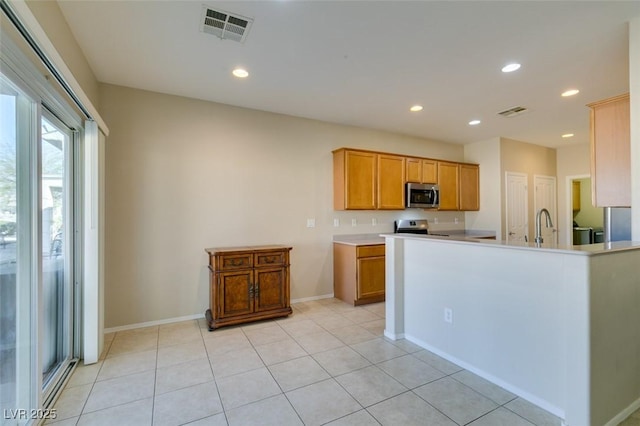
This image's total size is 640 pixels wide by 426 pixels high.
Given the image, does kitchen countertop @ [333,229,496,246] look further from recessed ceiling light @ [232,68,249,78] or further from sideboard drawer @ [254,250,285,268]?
recessed ceiling light @ [232,68,249,78]

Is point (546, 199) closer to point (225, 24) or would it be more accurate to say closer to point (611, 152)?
point (611, 152)

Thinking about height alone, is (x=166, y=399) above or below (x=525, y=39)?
below

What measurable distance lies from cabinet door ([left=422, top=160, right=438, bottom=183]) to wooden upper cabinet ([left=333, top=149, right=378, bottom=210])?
1134 millimetres

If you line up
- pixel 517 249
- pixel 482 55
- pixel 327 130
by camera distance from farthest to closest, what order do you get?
pixel 327 130, pixel 482 55, pixel 517 249

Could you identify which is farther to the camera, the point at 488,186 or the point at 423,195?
the point at 488,186

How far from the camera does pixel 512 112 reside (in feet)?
13.7

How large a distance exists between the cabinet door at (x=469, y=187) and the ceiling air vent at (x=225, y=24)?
4.84 metres

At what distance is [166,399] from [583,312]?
8.99ft

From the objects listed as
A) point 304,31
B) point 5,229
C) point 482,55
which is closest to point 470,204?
point 482,55

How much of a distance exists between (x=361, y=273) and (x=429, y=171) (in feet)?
8.05

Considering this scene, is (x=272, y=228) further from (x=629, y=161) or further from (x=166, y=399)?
(x=629, y=161)

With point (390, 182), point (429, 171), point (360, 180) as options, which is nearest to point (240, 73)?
point (360, 180)

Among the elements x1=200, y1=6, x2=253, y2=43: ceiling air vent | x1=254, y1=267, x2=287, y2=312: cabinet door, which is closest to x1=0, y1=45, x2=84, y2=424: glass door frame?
x1=200, y1=6, x2=253, y2=43: ceiling air vent

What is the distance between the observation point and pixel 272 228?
4.13 meters
